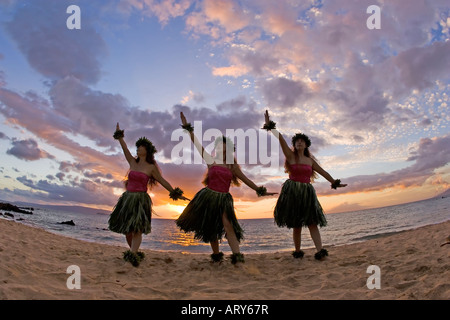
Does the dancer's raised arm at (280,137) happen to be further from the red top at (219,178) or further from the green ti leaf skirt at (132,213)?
the green ti leaf skirt at (132,213)

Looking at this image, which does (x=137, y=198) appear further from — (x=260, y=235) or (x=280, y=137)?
(x=260, y=235)

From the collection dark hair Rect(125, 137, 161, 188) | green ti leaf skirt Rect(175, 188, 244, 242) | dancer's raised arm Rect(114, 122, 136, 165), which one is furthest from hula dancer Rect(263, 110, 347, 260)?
dancer's raised arm Rect(114, 122, 136, 165)

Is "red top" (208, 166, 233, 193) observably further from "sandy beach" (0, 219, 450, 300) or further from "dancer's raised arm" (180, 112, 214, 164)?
"sandy beach" (0, 219, 450, 300)

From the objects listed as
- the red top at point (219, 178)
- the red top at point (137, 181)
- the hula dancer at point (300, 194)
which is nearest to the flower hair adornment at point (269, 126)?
the hula dancer at point (300, 194)

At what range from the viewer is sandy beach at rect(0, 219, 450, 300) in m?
2.66

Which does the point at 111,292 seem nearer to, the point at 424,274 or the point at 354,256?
the point at 424,274

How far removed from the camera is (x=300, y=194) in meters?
4.71

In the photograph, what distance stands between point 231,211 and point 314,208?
144cm

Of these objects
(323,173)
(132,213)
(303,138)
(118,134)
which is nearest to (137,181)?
(132,213)

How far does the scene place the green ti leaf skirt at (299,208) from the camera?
465 cm

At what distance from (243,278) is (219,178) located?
1.58m
